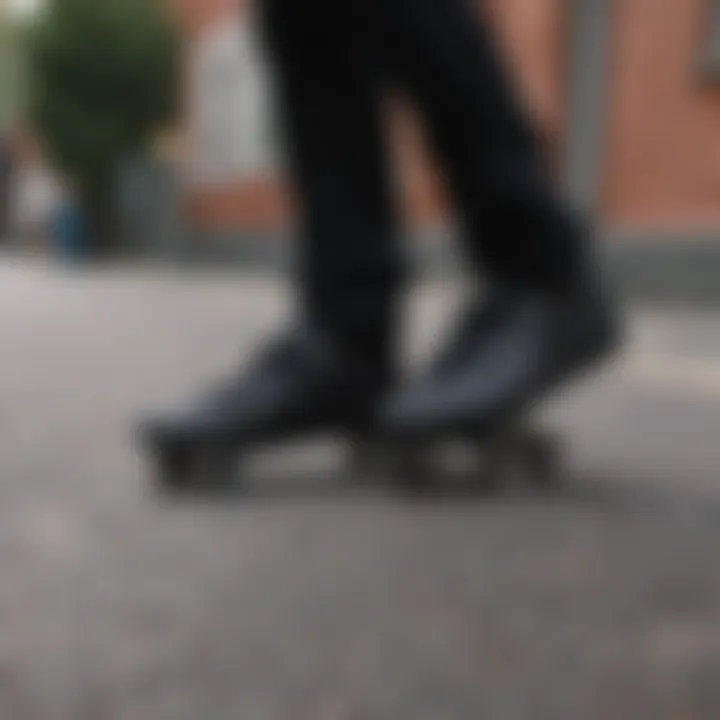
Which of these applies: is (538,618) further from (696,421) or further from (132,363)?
(132,363)

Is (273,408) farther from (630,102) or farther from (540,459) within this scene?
(630,102)

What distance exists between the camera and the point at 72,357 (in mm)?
1542

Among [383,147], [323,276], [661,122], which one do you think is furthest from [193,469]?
[661,122]

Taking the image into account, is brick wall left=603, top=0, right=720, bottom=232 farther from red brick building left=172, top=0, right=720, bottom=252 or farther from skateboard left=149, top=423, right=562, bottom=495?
skateboard left=149, top=423, right=562, bottom=495

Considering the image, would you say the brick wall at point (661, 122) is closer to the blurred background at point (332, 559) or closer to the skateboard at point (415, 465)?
the blurred background at point (332, 559)

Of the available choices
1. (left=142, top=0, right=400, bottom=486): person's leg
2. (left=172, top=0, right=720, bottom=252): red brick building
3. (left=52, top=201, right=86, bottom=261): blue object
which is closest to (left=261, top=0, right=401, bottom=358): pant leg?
(left=142, top=0, right=400, bottom=486): person's leg

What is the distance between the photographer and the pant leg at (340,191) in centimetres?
82

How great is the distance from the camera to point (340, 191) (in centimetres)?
84

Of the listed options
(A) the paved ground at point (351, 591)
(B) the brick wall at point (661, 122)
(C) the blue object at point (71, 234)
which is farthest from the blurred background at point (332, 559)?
(C) the blue object at point (71, 234)

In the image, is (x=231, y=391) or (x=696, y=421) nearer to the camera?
(x=231, y=391)

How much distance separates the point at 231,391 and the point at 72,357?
2.56 feet

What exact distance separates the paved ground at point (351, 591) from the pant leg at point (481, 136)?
17 cm

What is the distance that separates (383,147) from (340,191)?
0.16 ft

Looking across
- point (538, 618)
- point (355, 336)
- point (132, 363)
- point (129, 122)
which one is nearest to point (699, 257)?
point (132, 363)
